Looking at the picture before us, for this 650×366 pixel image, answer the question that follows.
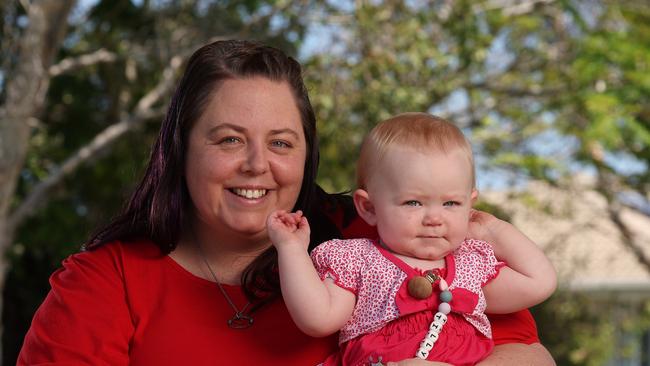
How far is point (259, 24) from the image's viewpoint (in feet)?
40.9

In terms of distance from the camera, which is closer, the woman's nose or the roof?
the woman's nose

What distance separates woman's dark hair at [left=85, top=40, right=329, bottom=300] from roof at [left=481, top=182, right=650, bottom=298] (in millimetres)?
12926

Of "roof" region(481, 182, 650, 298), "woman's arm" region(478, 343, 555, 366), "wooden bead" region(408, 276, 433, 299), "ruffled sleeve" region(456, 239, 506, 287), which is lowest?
"roof" region(481, 182, 650, 298)

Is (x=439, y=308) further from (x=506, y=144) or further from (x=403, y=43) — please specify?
(x=506, y=144)

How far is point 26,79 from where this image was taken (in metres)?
11.4

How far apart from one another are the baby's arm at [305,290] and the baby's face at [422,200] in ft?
0.69

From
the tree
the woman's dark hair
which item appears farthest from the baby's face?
the tree

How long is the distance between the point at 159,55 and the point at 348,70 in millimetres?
2342

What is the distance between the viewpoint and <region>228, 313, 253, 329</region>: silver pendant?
3.01 m

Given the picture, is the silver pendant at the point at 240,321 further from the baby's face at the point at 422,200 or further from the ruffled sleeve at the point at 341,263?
the baby's face at the point at 422,200

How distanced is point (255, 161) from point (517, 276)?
804mm

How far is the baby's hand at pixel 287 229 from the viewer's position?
2783 mm

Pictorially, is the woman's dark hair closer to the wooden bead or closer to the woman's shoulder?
the woman's shoulder

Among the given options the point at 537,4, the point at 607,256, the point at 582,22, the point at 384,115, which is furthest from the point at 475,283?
the point at 607,256
